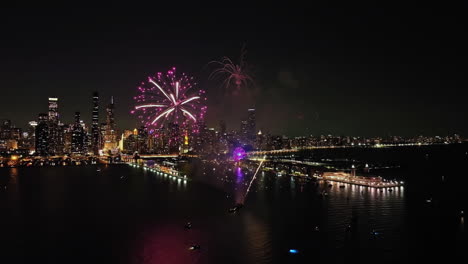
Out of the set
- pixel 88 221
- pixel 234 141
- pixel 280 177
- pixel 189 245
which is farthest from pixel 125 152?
pixel 189 245

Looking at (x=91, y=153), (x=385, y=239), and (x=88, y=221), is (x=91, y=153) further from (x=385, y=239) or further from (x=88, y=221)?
(x=385, y=239)

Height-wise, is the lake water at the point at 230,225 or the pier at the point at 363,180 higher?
the pier at the point at 363,180

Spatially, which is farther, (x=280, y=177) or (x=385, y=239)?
(x=280, y=177)

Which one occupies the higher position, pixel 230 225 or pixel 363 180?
pixel 363 180

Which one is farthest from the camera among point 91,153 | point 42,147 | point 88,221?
point 91,153

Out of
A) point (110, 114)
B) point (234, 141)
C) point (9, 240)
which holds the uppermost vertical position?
point (110, 114)

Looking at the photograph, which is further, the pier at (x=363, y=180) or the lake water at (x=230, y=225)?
the pier at (x=363, y=180)

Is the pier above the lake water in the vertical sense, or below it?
above

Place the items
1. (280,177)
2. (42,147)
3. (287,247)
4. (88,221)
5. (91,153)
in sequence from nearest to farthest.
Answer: (287,247), (88,221), (280,177), (42,147), (91,153)

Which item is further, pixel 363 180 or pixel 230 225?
pixel 363 180

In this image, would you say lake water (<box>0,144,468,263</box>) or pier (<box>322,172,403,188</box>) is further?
pier (<box>322,172,403,188</box>)

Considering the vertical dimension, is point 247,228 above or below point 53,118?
below
